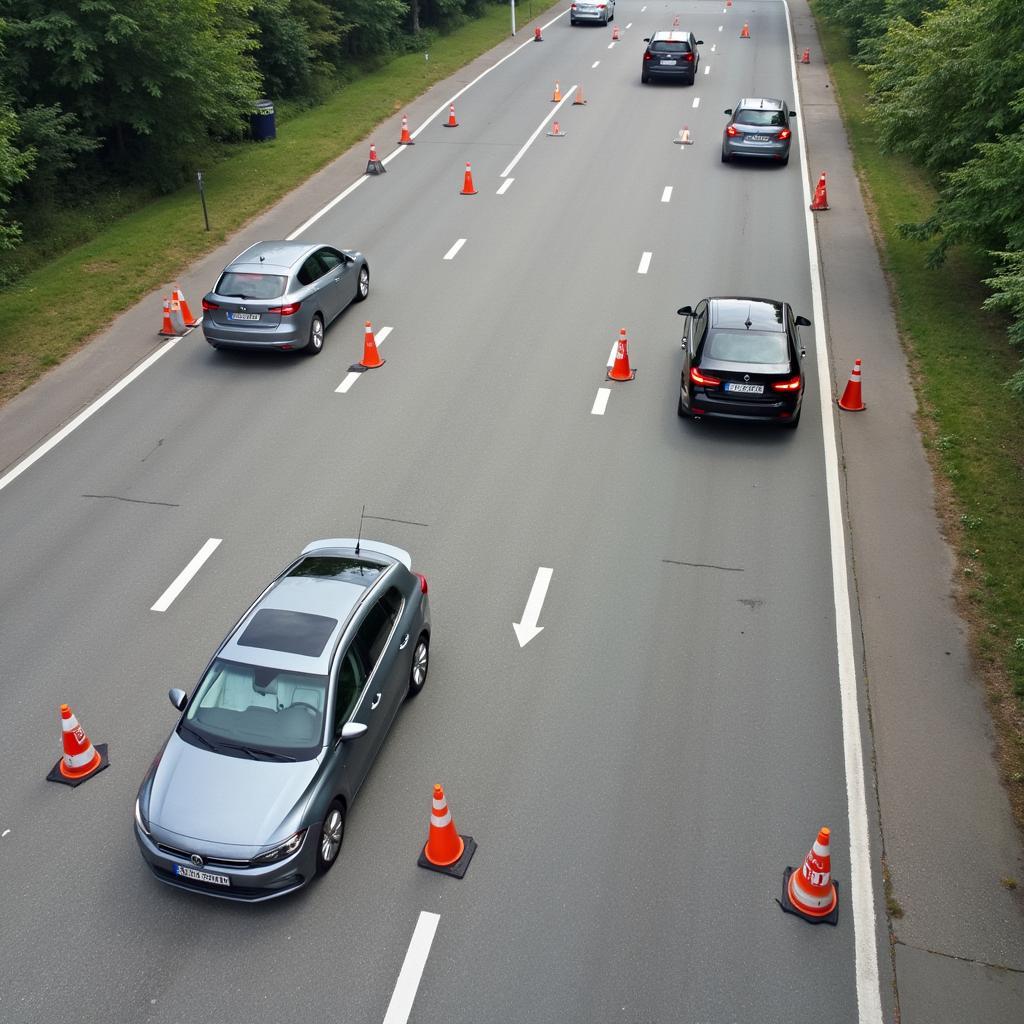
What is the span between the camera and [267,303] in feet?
52.6

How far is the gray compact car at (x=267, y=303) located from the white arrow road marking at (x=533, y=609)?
7073 millimetres

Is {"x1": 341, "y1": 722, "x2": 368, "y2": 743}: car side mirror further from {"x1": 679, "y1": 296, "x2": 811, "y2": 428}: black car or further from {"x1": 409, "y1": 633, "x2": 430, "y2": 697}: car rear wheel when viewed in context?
{"x1": 679, "y1": 296, "x2": 811, "y2": 428}: black car

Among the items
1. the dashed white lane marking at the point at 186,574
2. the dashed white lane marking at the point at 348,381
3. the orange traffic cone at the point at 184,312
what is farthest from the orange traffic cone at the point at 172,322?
the dashed white lane marking at the point at 186,574

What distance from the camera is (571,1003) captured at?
6922mm

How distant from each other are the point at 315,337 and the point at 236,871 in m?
11.1

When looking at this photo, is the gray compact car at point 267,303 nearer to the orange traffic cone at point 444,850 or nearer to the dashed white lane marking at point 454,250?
the dashed white lane marking at point 454,250

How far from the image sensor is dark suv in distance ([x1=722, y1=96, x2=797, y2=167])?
26.5 metres

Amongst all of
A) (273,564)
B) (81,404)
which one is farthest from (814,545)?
(81,404)

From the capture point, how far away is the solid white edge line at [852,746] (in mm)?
7113

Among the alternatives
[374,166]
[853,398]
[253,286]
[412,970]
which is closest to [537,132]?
[374,166]

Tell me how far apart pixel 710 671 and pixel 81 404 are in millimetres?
10694

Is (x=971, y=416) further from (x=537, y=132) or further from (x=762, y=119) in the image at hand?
(x=537, y=132)

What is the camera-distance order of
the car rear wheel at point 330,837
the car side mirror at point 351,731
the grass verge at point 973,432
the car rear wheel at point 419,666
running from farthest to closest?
the grass verge at point 973,432
the car rear wheel at point 419,666
the car side mirror at point 351,731
the car rear wheel at point 330,837

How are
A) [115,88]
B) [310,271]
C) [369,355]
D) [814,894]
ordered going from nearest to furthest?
[814,894] → [369,355] → [310,271] → [115,88]
